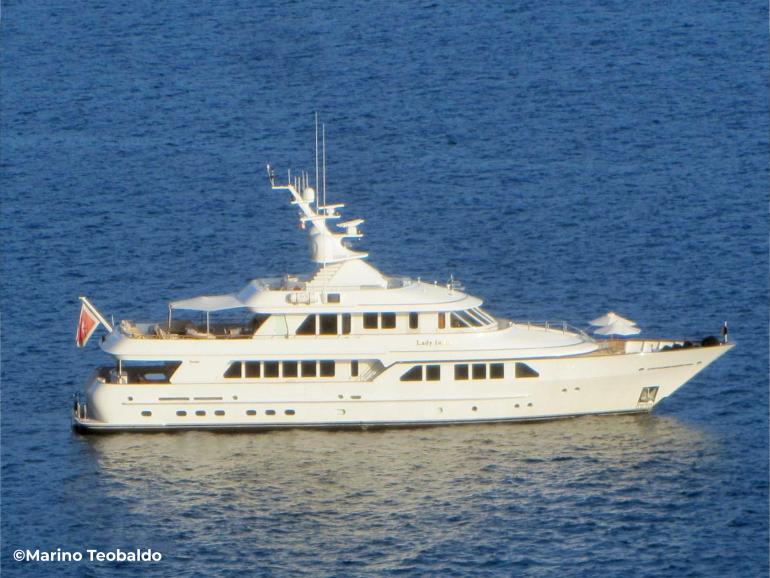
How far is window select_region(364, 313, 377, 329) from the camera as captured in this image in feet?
311

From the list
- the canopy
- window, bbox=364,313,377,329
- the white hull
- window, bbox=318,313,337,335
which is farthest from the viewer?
the canopy

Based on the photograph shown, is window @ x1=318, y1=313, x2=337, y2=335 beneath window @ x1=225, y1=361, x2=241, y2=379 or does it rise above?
above

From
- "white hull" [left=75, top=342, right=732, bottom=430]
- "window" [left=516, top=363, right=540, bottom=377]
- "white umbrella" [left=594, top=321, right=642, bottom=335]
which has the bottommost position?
"white hull" [left=75, top=342, right=732, bottom=430]

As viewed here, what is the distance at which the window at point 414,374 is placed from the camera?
94438 millimetres

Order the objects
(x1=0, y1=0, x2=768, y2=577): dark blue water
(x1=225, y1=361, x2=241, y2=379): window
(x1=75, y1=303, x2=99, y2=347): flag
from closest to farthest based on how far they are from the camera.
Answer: (x1=0, y1=0, x2=768, y2=577): dark blue water
(x1=225, y1=361, x2=241, y2=379): window
(x1=75, y1=303, x2=99, y2=347): flag

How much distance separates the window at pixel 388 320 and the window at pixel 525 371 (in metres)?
5.47

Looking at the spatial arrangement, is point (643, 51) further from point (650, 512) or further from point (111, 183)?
point (650, 512)

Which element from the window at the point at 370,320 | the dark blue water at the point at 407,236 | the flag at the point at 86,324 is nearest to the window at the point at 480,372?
the dark blue water at the point at 407,236

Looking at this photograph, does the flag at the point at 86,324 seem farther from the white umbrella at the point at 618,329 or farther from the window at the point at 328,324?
the white umbrella at the point at 618,329

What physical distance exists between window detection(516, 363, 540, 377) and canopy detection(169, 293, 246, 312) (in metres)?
11.8

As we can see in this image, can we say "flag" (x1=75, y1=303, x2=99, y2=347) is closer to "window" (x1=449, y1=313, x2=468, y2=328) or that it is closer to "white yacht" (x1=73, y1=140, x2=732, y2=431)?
"white yacht" (x1=73, y1=140, x2=732, y2=431)

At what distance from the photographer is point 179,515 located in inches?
3354

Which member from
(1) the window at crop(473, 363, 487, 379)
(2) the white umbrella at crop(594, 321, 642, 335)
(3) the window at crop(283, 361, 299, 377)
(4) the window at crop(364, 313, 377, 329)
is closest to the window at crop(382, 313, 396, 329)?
(4) the window at crop(364, 313, 377, 329)

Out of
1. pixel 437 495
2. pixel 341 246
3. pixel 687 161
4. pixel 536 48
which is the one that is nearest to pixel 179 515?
pixel 437 495
